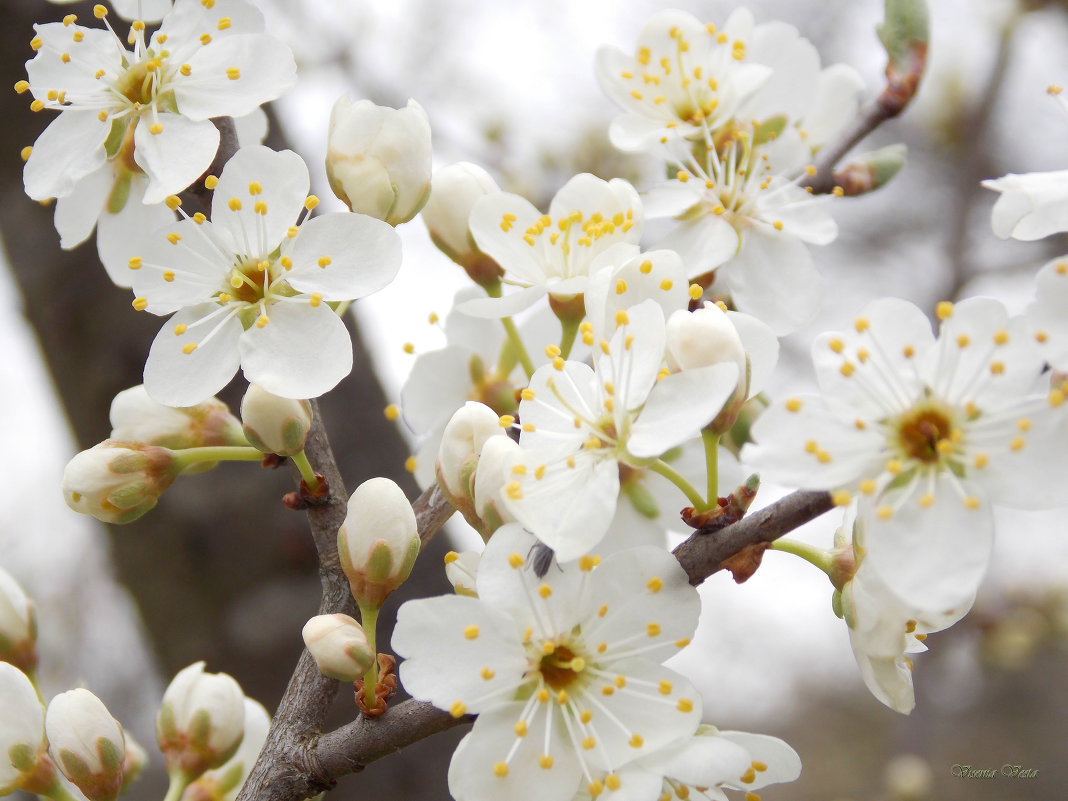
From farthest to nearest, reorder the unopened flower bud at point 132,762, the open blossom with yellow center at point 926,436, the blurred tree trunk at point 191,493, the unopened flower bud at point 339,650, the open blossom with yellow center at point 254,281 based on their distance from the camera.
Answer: the blurred tree trunk at point 191,493 → the unopened flower bud at point 132,762 → the open blossom with yellow center at point 254,281 → the unopened flower bud at point 339,650 → the open blossom with yellow center at point 926,436

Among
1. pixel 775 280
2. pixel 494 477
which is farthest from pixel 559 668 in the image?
pixel 775 280

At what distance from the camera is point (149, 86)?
0.93 m

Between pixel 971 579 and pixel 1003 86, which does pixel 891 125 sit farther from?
pixel 971 579

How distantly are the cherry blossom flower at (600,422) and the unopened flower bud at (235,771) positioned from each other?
443 mm

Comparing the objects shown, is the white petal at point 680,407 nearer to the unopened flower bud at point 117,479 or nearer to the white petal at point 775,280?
the white petal at point 775,280

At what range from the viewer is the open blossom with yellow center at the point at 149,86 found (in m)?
0.89

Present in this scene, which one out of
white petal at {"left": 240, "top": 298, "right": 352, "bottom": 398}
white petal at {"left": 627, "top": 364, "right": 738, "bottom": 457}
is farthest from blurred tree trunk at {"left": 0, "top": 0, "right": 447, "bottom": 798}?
white petal at {"left": 627, "top": 364, "right": 738, "bottom": 457}

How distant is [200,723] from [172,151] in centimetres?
55

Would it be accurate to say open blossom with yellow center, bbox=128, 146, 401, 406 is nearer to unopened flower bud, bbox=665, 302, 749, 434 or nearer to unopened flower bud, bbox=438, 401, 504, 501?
unopened flower bud, bbox=438, 401, 504, 501

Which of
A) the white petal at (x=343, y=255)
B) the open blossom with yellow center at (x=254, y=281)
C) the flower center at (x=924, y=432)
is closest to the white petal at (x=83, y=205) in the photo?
the open blossom with yellow center at (x=254, y=281)

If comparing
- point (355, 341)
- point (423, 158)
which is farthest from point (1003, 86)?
point (423, 158)

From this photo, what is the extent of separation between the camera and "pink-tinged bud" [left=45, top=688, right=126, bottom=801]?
84 centimetres

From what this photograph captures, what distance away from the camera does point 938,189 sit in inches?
153

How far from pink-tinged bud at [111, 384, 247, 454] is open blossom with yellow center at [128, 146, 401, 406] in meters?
0.09
